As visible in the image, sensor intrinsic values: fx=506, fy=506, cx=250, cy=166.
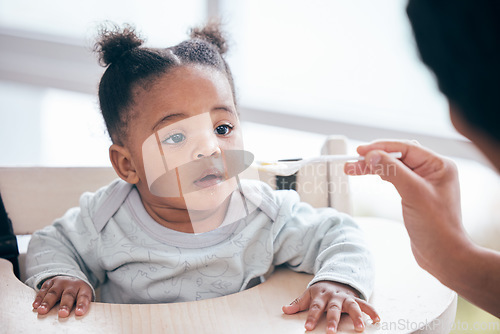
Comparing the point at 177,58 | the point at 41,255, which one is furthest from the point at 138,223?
the point at 177,58

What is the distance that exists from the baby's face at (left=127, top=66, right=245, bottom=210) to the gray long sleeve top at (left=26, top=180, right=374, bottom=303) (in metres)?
0.06

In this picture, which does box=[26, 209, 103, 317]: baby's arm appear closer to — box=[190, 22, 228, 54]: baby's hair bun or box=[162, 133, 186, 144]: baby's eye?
box=[162, 133, 186, 144]: baby's eye

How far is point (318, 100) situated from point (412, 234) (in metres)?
1.34

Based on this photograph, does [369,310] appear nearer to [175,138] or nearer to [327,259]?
[327,259]

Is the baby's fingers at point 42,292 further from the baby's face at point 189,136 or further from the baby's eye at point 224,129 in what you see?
the baby's eye at point 224,129

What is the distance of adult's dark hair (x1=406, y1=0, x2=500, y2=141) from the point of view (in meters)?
0.37

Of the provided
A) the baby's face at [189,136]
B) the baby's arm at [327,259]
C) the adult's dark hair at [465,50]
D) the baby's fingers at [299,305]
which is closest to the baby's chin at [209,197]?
the baby's face at [189,136]

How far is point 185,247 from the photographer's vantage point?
0.80m

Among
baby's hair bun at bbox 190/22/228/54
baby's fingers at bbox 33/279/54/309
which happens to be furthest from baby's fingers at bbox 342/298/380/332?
baby's hair bun at bbox 190/22/228/54

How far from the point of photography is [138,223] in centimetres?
83

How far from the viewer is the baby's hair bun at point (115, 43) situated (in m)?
0.83

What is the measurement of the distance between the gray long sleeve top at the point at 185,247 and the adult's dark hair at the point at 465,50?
362mm

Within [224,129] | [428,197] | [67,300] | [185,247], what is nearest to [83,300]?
[67,300]

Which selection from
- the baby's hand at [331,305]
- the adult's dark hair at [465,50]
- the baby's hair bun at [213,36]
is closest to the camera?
the adult's dark hair at [465,50]
